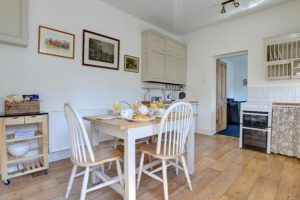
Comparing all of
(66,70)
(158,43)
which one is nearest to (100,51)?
(66,70)

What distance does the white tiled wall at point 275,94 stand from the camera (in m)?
2.98

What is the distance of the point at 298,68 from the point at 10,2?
4520mm

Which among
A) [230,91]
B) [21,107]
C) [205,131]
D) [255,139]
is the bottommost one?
[205,131]

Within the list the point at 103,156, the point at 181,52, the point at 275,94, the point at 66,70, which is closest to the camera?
the point at 103,156

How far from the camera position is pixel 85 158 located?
1377 millimetres

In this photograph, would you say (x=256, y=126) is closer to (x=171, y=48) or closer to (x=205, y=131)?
(x=205, y=131)

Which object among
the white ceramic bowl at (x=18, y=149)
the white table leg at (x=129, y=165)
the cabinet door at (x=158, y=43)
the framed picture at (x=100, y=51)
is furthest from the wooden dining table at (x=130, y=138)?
the cabinet door at (x=158, y=43)

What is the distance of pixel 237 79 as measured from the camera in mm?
7035

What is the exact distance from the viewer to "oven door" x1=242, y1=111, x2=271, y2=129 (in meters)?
2.87

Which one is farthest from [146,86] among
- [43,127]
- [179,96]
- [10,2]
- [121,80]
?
[10,2]

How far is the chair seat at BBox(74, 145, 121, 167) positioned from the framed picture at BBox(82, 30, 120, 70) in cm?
174

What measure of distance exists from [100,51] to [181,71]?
235cm

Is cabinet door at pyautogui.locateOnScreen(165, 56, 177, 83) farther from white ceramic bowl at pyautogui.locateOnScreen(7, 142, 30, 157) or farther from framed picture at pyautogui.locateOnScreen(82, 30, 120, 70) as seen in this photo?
white ceramic bowl at pyautogui.locateOnScreen(7, 142, 30, 157)

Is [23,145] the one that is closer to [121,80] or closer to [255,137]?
[121,80]
